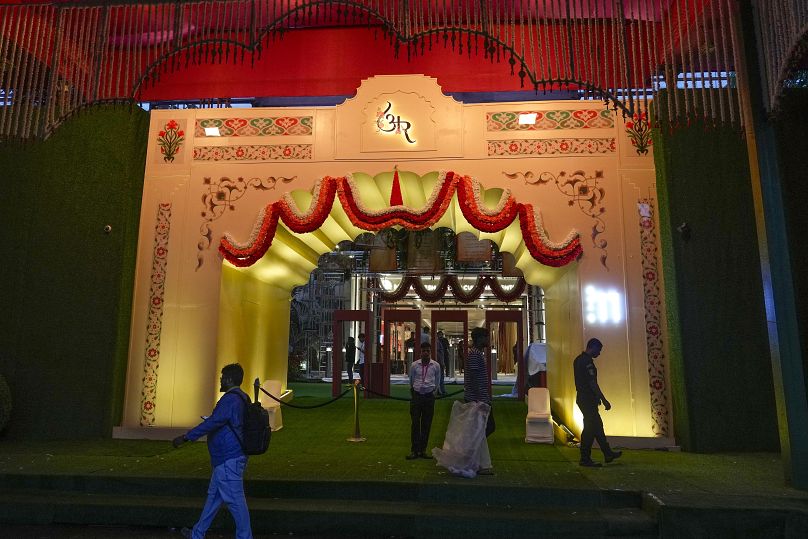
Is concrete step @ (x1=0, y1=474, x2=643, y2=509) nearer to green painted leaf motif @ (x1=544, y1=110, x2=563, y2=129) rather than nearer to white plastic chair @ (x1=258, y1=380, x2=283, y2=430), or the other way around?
white plastic chair @ (x1=258, y1=380, x2=283, y2=430)

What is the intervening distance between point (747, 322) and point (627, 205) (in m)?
1.92

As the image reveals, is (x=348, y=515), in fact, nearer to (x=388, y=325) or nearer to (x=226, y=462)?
(x=226, y=462)

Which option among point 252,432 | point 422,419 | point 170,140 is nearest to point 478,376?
point 422,419

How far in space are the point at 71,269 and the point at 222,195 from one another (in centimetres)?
214

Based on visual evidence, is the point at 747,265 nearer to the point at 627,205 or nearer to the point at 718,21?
the point at 627,205

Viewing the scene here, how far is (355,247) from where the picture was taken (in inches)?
599

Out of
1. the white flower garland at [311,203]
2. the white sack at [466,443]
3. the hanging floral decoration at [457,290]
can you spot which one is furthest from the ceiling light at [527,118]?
the hanging floral decoration at [457,290]

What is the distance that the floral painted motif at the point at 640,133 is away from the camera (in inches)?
283

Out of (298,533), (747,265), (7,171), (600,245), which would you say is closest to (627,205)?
(600,245)

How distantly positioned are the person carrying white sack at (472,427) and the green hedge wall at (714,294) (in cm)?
259

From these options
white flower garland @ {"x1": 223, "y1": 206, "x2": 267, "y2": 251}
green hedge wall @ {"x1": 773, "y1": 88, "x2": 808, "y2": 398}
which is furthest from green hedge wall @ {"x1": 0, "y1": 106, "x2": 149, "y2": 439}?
green hedge wall @ {"x1": 773, "y1": 88, "x2": 808, "y2": 398}

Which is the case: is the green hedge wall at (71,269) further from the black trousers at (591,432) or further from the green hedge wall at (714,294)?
the green hedge wall at (714,294)

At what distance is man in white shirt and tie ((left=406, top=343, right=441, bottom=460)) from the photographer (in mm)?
6148

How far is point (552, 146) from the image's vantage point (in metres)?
7.38
